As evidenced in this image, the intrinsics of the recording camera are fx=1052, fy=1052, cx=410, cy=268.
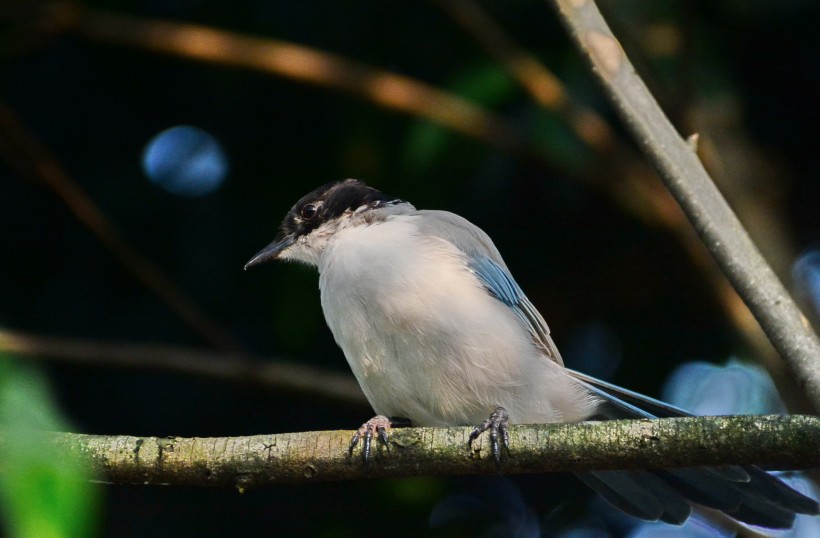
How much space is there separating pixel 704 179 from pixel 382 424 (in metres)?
1.30

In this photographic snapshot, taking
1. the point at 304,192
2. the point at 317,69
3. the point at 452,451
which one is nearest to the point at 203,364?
the point at 304,192

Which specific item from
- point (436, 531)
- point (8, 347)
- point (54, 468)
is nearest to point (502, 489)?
point (436, 531)

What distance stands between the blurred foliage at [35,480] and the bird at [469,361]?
2.24 meters

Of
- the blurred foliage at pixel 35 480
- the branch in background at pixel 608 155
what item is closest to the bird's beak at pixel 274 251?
the branch in background at pixel 608 155

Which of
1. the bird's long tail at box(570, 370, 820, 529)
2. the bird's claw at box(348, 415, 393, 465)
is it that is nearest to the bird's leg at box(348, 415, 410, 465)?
the bird's claw at box(348, 415, 393, 465)

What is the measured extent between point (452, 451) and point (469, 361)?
863mm

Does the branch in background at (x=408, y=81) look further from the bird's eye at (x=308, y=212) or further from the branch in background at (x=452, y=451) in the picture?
the branch in background at (x=452, y=451)

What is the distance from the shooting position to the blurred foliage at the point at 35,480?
1.59m

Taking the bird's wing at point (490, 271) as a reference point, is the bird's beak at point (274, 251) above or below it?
above

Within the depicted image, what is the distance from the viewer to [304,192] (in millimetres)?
6070

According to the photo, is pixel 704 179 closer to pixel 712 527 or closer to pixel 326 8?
pixel 712 527

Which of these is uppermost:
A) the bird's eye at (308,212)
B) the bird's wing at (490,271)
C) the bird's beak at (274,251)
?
the bird's eye at (308,212)

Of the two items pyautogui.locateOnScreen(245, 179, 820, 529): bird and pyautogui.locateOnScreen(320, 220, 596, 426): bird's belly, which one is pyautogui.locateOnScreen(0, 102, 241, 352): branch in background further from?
pyautogui.locateOnScreen(320, 220, 596, 426): bird's belly

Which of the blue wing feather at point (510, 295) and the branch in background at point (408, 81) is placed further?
the branch in background at point (408, 81)
